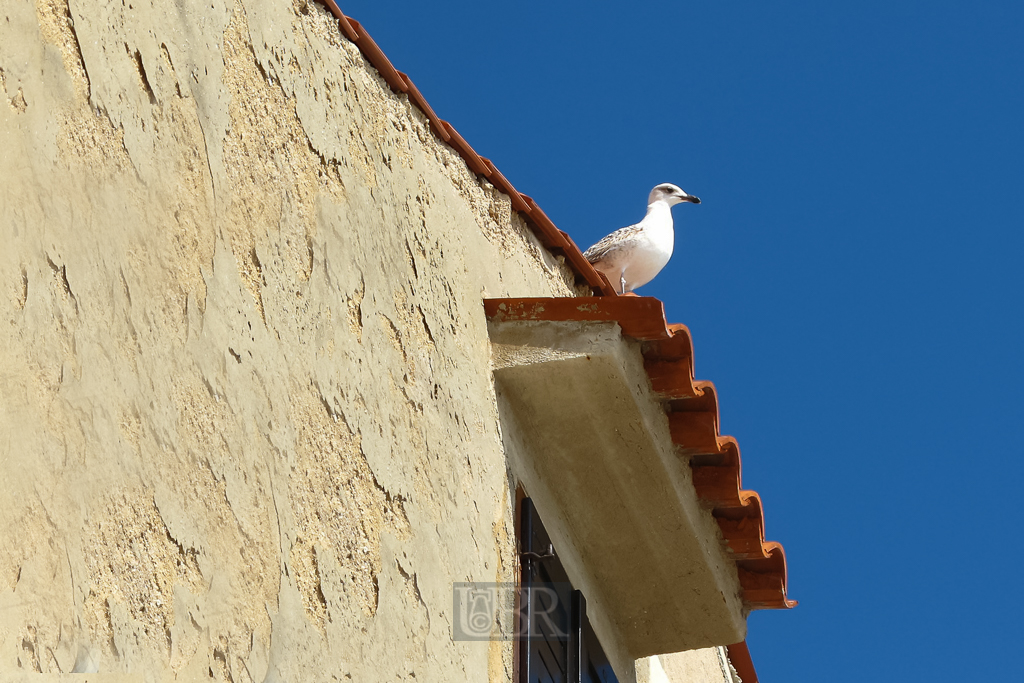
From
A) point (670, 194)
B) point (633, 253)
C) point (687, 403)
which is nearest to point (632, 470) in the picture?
point (687, 403)

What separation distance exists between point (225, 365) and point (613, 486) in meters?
2.38

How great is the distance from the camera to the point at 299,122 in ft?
11.2

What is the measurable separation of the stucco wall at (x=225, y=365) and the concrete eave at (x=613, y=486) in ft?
1.36

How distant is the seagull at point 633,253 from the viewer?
6.62 meters

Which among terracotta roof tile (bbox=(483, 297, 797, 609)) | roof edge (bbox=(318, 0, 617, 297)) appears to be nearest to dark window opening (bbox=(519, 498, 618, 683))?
terracotta roof tile (bbox=(483, 297, 797, 609))

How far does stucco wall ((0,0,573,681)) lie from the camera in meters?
2.23

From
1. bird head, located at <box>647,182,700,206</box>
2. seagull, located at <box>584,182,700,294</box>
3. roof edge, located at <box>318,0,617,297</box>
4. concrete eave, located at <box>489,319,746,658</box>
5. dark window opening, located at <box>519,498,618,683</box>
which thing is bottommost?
dark window opening, located at <box>519,498,618,683</box>

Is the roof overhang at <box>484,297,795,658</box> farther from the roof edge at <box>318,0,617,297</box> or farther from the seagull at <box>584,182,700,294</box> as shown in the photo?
the seagull at <box>584,182,700,294</box>

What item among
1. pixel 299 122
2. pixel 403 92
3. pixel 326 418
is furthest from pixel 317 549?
pixel 403 92

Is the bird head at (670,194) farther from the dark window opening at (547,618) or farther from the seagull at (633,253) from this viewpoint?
the dark window opening at (547,618)

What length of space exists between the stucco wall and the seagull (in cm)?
259

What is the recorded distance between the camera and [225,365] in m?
2.75

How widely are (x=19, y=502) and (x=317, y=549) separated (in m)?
0.94

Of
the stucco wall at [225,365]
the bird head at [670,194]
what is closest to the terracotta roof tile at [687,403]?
the stucco wall at [225,365]
